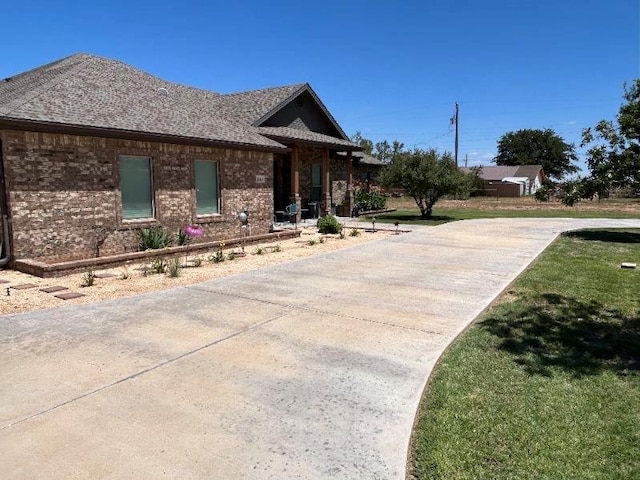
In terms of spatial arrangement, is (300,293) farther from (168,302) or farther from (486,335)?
A: (486,335)

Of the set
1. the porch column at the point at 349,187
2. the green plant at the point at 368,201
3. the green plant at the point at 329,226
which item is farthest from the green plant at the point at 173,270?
the green plant at the point at 368,201

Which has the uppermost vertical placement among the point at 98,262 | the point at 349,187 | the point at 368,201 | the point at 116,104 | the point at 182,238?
the point at 116,104

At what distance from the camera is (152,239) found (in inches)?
470

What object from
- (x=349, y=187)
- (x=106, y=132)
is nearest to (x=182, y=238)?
(x=106, y=132)

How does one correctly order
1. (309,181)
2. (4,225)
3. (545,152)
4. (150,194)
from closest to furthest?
(4,225), (150,194), (309,181), (545,152)

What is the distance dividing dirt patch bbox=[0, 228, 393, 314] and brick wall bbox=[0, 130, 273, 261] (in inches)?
42.7

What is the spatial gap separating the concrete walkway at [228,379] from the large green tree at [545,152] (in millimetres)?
87293

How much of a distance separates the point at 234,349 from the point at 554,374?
3305mm

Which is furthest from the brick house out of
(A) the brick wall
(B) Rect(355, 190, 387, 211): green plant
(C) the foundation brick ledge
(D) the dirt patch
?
(B) Rect(355, 190, 387, 211): green plant

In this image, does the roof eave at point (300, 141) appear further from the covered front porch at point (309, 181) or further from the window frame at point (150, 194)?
the window frame at point (150, 194)

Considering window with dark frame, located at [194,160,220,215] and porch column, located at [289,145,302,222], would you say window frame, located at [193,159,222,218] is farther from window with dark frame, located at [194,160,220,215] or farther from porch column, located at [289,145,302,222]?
porch column, located at [289,145,302,222]

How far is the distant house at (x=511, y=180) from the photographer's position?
6072cm

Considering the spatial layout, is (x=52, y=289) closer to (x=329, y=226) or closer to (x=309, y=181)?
(x=329, y=226)

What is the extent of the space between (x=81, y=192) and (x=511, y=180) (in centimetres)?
6503
